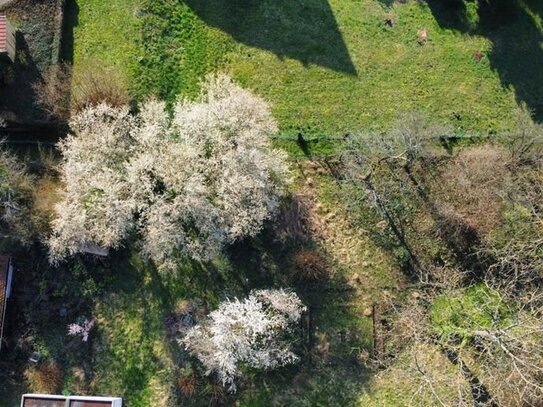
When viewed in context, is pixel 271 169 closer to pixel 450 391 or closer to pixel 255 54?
pixel 255 54

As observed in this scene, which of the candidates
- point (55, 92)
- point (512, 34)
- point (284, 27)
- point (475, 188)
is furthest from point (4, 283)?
point (512, 34)

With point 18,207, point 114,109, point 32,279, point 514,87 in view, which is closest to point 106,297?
point 32,279

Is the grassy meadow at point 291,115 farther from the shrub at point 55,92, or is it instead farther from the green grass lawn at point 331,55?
the shrub at point 55,92

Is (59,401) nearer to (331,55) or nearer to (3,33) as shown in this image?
(3,33)

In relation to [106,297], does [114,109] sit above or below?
above

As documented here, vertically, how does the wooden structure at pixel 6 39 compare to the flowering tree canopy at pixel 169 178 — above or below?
above

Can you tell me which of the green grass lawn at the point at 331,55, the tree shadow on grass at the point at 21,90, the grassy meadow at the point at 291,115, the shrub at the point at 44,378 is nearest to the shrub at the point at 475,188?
the green grass lawn at the point at 331,55
